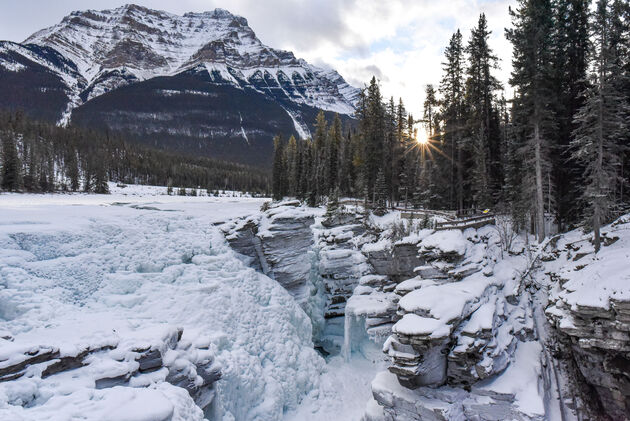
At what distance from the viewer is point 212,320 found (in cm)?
1294

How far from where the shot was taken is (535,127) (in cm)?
2092

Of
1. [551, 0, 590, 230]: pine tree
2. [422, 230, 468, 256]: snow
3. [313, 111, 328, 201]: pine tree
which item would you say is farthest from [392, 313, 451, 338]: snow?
[313, 111, 328, 201]: pine tree

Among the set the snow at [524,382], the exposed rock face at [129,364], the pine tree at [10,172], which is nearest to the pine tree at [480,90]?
the snow at [524,382]

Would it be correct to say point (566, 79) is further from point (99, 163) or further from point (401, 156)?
point (99, 163)

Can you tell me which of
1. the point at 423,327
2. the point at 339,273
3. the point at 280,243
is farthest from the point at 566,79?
the point at 280,243


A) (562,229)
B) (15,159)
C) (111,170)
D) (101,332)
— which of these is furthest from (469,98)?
(111,170)

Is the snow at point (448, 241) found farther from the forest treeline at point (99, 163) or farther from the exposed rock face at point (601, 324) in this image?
the forest treeline at point (99, 163)

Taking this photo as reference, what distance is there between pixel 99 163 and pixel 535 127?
8336 cm

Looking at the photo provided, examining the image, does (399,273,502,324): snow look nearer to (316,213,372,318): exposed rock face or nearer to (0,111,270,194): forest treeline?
(316,213,372,318): exposed rock face

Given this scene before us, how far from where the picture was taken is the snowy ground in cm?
663

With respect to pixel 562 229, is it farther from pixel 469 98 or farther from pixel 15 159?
pixel 15 159

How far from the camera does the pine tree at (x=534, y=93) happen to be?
20.7 m

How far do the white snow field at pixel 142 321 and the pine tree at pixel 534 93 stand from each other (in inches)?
699

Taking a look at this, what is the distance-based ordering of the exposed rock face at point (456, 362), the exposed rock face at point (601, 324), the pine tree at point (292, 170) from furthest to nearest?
1. the pine tree at point (292, 170)
2. the exposed rock face at point (456, 362)
3. the exposed rock face at point (601, 324)
